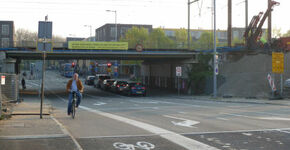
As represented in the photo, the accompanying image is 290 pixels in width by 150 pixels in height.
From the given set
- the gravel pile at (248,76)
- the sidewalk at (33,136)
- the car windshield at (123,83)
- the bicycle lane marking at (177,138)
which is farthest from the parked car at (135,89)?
the bicycle lane marking at (177,138)

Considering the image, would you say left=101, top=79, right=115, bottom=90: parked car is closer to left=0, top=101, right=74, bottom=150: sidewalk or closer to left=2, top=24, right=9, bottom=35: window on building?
left=0, top=101, right=74, bottom=150: sidewalk

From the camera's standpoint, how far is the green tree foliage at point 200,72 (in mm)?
39250

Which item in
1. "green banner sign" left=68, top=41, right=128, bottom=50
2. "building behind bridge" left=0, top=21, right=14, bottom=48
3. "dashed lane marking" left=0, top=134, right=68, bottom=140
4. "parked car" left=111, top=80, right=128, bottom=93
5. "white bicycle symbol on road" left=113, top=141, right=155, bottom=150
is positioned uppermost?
"building behind bridge" left=0, top=21, right=14, bottom=48

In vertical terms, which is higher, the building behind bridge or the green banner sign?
the building behind bridge

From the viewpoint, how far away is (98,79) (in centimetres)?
5122

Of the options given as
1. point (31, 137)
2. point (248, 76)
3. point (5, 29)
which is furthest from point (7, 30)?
point (31, 137)

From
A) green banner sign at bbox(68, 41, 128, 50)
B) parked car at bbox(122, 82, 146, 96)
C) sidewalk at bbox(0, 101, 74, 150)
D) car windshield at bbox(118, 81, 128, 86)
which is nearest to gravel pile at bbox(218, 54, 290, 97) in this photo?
parked car at bbox(122, 82, 146, 96)

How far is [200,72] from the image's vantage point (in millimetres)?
39531

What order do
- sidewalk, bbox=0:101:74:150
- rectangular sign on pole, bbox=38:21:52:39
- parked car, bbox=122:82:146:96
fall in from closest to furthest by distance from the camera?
sidewalk, bbox=0:101:74:150, rectangular sign on pole, bbox=38:21:52:39, parked car, bbox=122:82:146:96

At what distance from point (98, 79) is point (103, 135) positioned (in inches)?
1665

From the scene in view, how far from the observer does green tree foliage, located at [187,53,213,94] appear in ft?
129

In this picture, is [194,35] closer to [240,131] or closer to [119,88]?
[119,88]

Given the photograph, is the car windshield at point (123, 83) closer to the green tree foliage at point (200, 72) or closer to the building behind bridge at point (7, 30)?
the green tree foliage at point (200, 72)

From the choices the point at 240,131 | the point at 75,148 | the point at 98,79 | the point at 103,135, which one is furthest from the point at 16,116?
the point at 98,79
